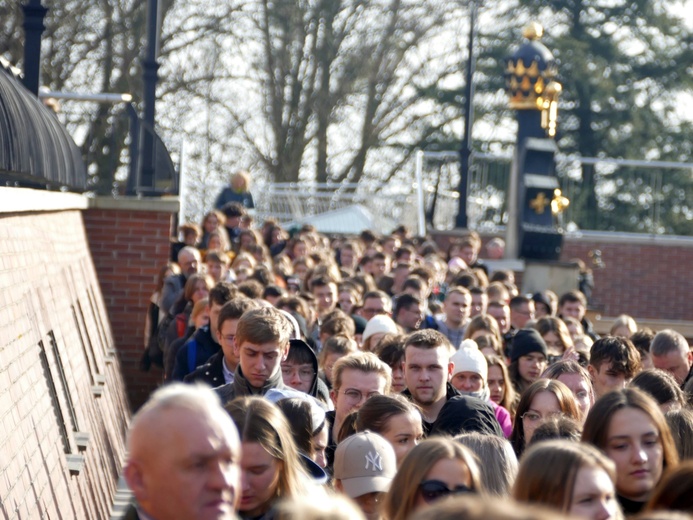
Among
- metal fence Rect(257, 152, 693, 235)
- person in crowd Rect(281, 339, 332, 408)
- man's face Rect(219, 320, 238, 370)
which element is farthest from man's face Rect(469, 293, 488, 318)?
metal fence Rect(257, 152, 693, 235)

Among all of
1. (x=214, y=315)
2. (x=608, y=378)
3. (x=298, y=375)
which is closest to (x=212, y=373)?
(x=298, y=375)

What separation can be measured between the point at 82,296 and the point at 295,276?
335 cm

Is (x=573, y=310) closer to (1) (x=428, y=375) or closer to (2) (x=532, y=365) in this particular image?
(2) (x=532, y=365)

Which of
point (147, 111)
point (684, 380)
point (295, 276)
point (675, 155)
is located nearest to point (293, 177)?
point (675, 155)

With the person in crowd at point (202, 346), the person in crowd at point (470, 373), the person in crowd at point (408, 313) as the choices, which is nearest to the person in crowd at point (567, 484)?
the person in crowd at point (470, 373)

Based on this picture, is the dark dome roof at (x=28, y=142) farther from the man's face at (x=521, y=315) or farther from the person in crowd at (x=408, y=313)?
the man's face at (x=521, y=315)

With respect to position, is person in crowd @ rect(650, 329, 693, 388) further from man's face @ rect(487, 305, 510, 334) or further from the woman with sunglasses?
the woman with sunglasses

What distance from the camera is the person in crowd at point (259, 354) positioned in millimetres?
7910

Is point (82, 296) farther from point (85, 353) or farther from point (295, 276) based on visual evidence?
point (295, 276)

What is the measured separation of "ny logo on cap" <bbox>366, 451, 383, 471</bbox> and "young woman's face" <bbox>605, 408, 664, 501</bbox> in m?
0.88

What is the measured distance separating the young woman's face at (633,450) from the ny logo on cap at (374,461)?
88 cm

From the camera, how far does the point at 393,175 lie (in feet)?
134

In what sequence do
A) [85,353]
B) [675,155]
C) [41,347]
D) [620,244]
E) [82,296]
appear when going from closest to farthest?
1. [41,347]
2. [85,353]
3. [82,296]
4. [620,244]
5. [675,155]

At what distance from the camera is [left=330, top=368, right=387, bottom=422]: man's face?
7.83 meters
